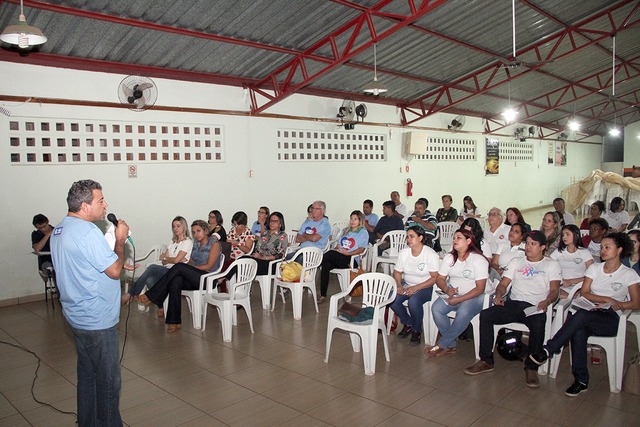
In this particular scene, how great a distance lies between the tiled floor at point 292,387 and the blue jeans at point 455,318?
0.65 feet

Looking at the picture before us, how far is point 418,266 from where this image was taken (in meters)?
4.60

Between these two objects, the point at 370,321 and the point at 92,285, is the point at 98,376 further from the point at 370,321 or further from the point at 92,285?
the point at 370,321

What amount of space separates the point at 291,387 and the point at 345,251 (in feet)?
9.10

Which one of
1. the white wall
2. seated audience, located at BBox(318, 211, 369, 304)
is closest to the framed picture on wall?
the white wall

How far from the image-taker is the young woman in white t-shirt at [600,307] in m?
3.60

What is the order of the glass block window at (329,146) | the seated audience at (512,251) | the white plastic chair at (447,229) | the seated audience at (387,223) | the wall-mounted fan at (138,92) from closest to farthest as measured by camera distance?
the seated audience at (512,251) → the wall-mounted fan at (138,92) → the seated audience at (387,223) → the white plastic chair at (447,229) → the glass block window at (329,146)

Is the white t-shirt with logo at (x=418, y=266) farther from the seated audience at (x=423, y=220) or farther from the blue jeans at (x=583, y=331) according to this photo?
the seated audience at (x=423, y=220)

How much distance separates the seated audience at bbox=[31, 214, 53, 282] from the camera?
6211mm

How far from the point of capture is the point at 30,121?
21.2 feet

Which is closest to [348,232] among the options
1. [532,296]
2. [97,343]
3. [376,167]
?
[532,296]

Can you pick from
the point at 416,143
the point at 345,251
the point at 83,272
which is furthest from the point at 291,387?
the point at 416,143

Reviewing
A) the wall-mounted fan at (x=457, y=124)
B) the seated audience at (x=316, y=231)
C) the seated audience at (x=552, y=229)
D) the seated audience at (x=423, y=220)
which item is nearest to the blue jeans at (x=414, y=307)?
the seated audience at (x=552, y=229)

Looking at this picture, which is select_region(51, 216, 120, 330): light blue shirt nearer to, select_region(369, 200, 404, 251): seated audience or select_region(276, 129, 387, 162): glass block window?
select_region(369, 200, 404, 251): seated audience

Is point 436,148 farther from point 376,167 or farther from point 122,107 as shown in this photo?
point 122,107
